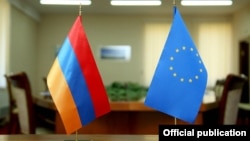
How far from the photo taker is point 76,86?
2.38 feet

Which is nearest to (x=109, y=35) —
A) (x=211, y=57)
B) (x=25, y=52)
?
(x=25, y=52)

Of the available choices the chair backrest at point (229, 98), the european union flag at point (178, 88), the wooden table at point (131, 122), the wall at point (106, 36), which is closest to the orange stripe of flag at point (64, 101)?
the european union flag at point (178, 88)

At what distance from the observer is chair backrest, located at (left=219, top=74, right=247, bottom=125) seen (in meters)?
1.60

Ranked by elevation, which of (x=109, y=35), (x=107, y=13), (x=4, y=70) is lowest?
(x=4, y=70)

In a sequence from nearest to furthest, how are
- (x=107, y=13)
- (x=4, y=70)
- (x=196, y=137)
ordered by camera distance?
(x=196, y=137)
(x=4, y=70)
(x=107, y=13)

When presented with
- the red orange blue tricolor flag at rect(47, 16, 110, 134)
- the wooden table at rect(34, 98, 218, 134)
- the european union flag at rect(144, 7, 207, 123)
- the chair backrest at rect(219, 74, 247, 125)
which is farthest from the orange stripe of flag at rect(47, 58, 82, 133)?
the chair backrest at rect(219, 74, 247, 125)

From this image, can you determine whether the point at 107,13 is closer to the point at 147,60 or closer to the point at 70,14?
the point at 70,14

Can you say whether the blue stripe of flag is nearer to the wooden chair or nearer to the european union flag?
the european union flag

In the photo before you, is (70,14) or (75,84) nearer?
(75,84)

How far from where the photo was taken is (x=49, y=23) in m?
8.07

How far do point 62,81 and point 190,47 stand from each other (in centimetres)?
33

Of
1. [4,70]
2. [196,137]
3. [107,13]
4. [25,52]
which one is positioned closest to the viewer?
[196,137]

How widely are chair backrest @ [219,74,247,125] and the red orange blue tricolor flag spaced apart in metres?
1.04

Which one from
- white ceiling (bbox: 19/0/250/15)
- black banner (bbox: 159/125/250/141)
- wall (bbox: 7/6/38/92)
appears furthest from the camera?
white ceiling (bbox: 19/0/250/15)
